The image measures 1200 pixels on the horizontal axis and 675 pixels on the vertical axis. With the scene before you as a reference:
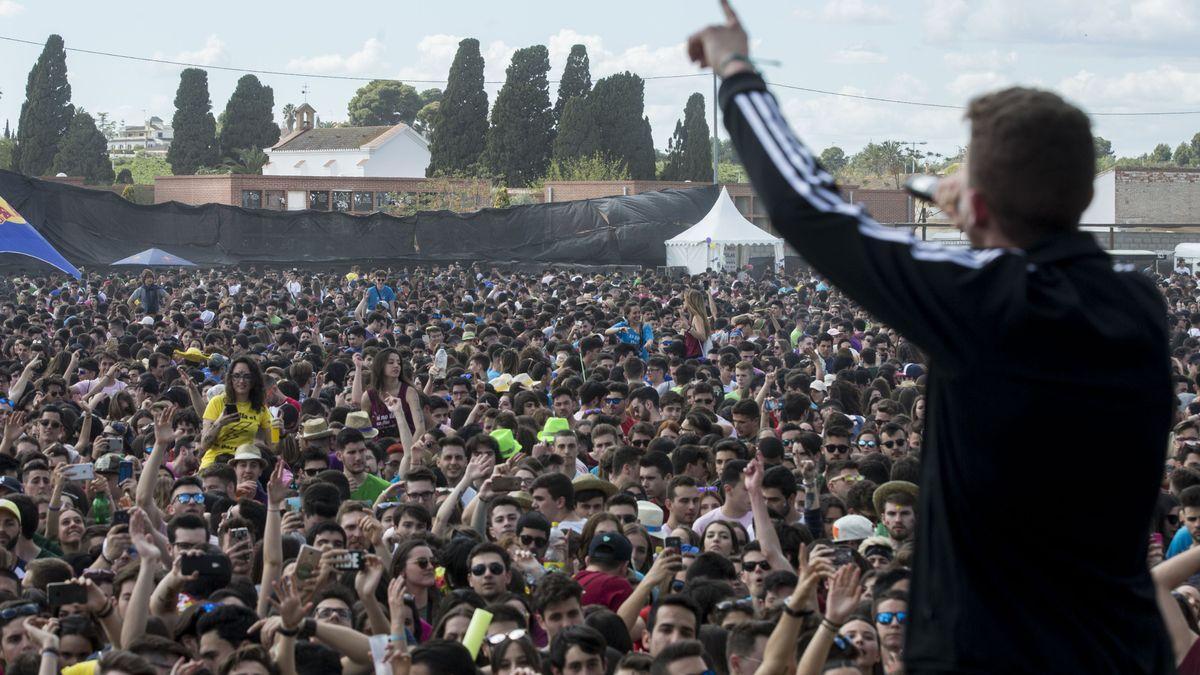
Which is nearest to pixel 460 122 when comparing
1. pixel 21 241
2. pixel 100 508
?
pixel 21 241

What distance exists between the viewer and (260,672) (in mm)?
5402

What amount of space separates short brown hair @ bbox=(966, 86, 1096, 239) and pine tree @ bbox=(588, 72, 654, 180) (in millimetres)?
71039

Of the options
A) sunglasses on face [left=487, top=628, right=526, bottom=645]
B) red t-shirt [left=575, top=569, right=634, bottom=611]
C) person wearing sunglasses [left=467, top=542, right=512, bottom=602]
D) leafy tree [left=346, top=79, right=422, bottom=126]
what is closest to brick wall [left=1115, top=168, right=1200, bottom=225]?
red t-shirt [left=575, top=569, right=634, bottom=611]

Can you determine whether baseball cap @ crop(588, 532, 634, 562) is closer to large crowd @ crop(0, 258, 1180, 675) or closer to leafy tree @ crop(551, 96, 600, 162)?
large crowd @ crop(0, 258, 1180, 675)

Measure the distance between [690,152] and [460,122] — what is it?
11.7 metres

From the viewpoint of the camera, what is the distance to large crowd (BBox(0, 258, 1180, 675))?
Answer: 5719mm

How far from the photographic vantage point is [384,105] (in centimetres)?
14275

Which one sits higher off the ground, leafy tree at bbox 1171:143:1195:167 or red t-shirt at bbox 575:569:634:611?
leafy tree at bbox 1171:143:1195:167

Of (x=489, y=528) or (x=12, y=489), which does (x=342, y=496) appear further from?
(x=12, y=489)

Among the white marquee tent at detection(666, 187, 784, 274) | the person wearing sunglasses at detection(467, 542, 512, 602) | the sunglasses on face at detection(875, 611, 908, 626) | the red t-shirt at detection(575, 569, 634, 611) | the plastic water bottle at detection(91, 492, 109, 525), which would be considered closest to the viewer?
the sunglasses on face at detection(875, 611, 908, 626)

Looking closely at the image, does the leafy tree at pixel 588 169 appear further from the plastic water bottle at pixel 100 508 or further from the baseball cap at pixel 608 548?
the baseball cap at pixel 608 548

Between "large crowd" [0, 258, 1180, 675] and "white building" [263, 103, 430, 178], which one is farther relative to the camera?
"white building" [263, 103, 430, 178]

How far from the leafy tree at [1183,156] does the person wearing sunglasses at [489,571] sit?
373 feet

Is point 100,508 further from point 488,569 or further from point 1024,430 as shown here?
point 1024,430
